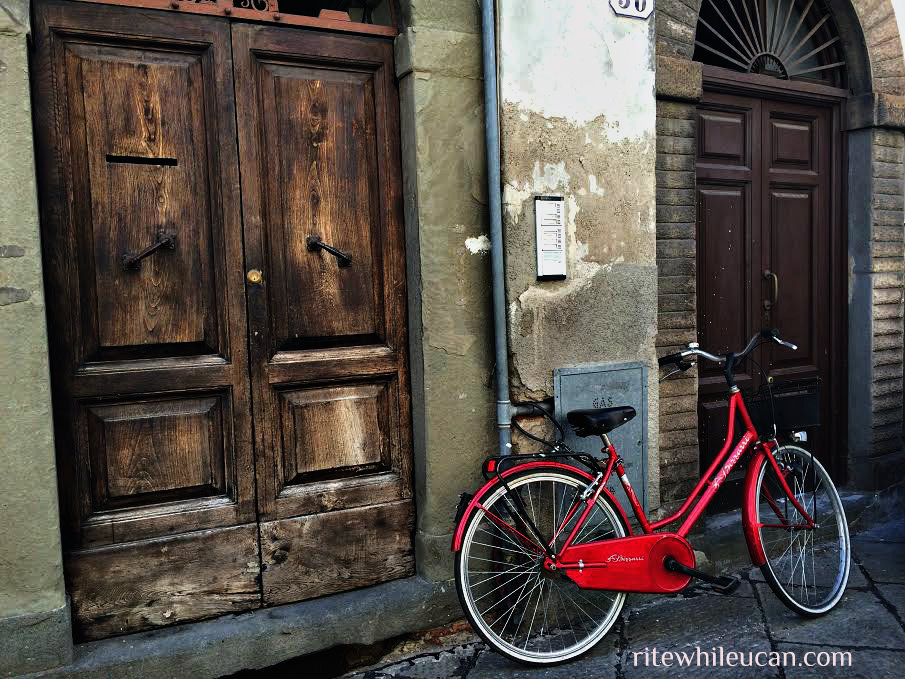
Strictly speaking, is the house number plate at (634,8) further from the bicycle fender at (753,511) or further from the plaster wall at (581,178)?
the bicycle fender at (753,511)

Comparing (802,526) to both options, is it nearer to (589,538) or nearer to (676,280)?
(589,538)

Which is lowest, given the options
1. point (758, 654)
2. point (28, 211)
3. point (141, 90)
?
point (758, 654)

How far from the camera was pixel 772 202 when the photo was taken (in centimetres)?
468

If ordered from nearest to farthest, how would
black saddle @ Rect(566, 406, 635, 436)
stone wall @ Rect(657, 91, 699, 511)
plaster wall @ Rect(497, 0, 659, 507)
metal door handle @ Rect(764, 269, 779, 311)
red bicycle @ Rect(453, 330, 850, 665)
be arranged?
red bicycle @ Rect(453, 330, 850, 665) → black saddle @ Rect(566, 406, 635, 436) → plaster wall @ Rect(497, 0, 659, 507) → stone wall @ Rect(657, 91, 699, 511) → metal door handle @ Rect(764, 269, 779, 311)

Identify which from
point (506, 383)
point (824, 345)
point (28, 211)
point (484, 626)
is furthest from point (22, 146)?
point (824, 345)

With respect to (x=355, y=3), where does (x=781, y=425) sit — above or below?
below

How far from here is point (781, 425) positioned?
3.71 m

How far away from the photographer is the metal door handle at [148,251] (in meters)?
2.96

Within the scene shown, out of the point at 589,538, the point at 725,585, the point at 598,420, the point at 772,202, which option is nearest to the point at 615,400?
the point at 598,420

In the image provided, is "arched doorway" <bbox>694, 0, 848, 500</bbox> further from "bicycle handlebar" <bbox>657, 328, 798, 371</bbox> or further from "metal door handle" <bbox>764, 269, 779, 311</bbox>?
"bicycle handlebar" <bbox>657, 328, 798, 371</bbox>

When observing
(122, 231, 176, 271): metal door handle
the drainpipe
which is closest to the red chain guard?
the drainpipe

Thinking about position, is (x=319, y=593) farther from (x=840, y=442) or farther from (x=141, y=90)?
(x=840, y=442)

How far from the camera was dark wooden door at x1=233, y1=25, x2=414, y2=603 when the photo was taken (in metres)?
3.21

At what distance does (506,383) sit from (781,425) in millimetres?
1360
